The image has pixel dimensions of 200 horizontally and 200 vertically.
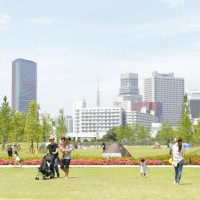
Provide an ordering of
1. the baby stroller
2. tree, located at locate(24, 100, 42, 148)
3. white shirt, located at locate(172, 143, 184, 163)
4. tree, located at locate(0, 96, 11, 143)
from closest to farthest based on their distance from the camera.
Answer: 1. white shirt, located at locate(172, 143, 184, 163)
2. the baby stroller
3. tree, located at locate(24, 100, 42, 148)
4. tree, located at locate(0, 96, 11, 143)

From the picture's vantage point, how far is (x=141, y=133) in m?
147

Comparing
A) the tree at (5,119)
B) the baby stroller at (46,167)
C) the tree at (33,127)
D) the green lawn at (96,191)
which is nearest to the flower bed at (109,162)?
the baby stroller at (46,167)

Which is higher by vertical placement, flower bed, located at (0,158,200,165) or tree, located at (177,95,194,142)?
tree, located at (177,95,194,142)

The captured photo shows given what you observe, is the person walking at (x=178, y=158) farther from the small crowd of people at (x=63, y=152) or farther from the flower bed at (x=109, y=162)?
the flower bed at (x=109, y=162)

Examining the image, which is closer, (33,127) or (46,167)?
(46,167)

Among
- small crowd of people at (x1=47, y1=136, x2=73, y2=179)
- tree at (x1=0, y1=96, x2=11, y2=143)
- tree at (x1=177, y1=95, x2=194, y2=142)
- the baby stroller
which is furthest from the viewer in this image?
tree at (x1=177, y1=95, x2=194, y2=142)

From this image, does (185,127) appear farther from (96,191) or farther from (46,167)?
(96,191)

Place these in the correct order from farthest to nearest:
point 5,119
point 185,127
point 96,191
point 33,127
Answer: point 185,127 → point 5,119 → point 33,127 → point 96,191

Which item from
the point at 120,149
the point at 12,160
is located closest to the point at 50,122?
the point at 120,149

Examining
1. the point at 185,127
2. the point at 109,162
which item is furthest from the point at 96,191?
the point at 185,127

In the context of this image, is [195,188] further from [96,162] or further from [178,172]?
[96,162]

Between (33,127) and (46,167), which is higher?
(33,127)

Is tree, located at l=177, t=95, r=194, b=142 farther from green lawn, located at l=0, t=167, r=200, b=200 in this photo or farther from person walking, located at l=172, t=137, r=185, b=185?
green lawn, located at l=0, t=167, r=200, b=200

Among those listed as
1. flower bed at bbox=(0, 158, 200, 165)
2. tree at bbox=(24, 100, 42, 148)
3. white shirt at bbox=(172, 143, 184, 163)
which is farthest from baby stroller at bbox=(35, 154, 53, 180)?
tree at bbox=(24, 100, 42, 148)
